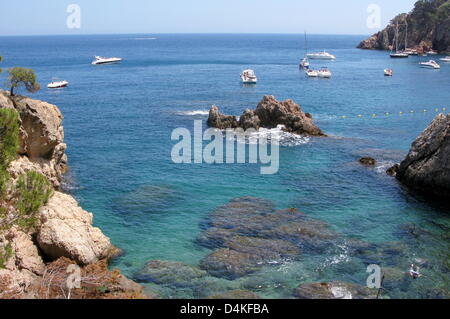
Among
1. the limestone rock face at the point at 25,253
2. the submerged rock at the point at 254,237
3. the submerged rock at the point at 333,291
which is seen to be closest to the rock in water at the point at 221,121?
the submerged rock at the point at 254,237

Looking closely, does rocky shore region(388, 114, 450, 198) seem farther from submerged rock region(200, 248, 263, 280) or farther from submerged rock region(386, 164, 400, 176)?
submerged rock region(200, 248, 263, 280)

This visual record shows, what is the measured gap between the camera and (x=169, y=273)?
3112 centimetres

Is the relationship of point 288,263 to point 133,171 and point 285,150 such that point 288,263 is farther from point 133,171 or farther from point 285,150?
point 285,150

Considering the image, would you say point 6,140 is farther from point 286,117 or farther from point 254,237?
point 286,117

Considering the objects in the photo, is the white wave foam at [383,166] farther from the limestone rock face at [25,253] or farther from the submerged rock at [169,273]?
the limestone rock face at [25,253]

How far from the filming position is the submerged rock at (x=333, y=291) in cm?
2836

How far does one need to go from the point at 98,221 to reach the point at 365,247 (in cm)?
2126

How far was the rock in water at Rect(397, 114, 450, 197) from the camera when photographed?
4478 centimetres

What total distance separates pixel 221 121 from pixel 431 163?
106 ft

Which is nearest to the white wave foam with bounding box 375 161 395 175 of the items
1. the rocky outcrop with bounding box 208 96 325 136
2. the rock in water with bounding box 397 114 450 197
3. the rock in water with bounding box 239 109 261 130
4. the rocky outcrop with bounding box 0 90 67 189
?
the rock in water with bounding box 397 114 450 197


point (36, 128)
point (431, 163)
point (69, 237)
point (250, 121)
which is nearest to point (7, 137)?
point (69, 237)

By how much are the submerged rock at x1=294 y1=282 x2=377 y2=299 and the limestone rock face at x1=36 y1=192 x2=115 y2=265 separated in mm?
13573

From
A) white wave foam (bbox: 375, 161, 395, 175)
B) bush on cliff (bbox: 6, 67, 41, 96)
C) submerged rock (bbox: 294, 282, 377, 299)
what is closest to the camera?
submerged rock (bbox: 294, 282, 377, 299)
